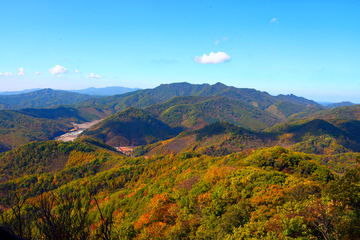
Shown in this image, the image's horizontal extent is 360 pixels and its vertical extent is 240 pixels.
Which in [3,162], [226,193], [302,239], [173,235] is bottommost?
[3,162]

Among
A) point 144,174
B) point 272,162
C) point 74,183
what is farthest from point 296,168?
point 74,183

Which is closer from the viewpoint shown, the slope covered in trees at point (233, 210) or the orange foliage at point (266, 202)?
the slope covered in trees at point (233, 210)

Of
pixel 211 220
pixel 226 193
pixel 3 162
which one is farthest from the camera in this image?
pixel 3 162

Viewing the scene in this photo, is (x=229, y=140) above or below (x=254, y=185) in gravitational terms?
below

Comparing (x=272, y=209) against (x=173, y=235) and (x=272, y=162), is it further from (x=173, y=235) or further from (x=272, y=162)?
(x=272, y=162)

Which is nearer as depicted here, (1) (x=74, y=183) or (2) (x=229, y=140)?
(1) (x=74, y=183)

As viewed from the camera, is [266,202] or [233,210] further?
[266,202]

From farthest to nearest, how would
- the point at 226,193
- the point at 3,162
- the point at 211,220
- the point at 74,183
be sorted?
the point at 3,162
the point at 74,183
the point at 226,193
the point at 211,220

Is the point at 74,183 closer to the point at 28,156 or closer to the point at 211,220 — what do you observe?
the point at 28,156

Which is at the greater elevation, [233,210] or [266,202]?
[266,202]

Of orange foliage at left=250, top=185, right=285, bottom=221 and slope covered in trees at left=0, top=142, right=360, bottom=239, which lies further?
orange foliage at left=250, top=185, right=285, bottom=221
